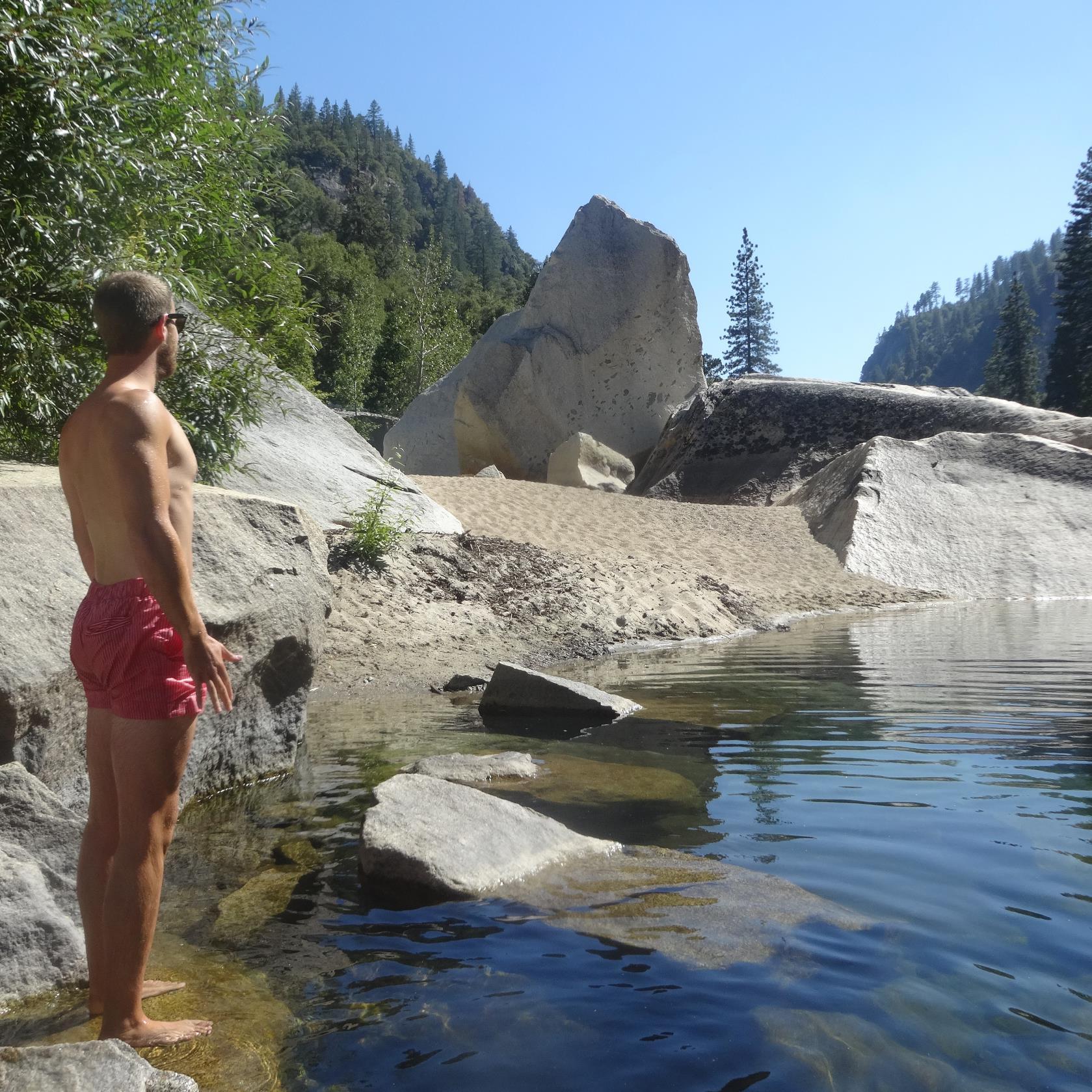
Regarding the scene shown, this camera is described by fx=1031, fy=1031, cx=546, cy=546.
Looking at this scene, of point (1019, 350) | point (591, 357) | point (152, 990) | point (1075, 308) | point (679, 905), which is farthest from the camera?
point (1019, 350)

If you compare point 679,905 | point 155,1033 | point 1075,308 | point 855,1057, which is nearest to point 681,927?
point 679,905

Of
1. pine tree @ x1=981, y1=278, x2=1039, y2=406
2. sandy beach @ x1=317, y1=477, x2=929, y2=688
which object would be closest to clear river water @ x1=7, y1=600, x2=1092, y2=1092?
sandy beach @ x1=317, y1=477, x2=929, y2=688

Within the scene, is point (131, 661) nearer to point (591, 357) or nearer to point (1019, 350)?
point (591, 357)

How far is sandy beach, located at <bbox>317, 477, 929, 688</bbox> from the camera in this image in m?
8.75

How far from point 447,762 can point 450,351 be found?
4296 cm

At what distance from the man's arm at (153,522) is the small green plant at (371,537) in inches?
285

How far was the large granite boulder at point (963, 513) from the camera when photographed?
1608 centimetres

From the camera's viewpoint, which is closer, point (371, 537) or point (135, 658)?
point (135, 658)

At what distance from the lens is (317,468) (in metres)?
11.0

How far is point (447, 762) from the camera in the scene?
484 centimetres

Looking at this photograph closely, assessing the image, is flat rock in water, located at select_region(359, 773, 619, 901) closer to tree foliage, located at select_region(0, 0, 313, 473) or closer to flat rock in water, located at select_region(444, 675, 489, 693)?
tree foliage, located at select_region(0, 0, 313, 473)

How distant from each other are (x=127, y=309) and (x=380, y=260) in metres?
70.3

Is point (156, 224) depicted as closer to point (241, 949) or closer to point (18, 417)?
point (18, 417)

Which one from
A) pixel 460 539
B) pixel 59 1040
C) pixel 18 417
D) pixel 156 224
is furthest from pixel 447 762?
pixel 460 539
